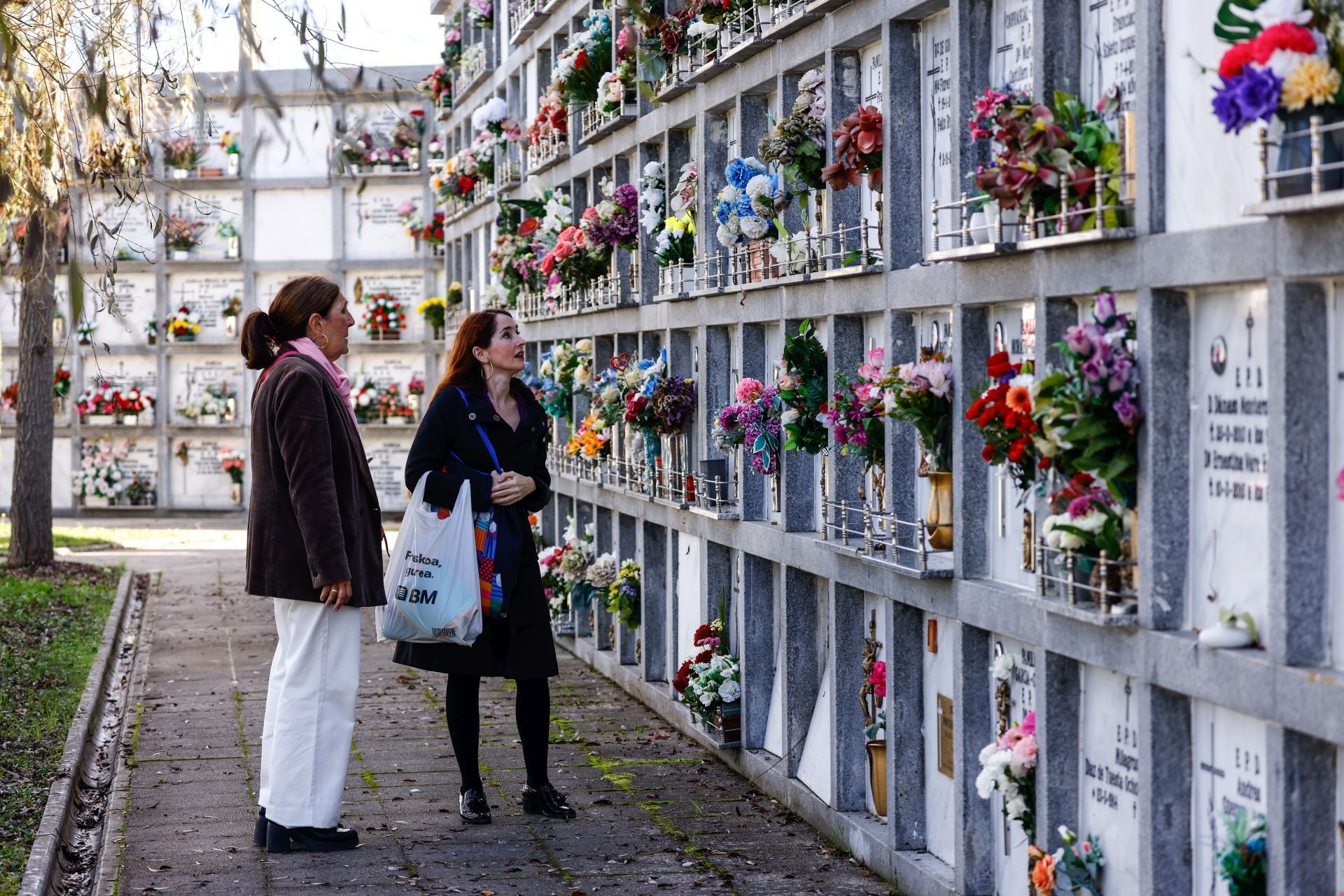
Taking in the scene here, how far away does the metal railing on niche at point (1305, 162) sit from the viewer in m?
2.75

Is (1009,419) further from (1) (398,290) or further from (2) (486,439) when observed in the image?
(1) (398,290)

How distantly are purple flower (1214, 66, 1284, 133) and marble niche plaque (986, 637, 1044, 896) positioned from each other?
1669 millimetres

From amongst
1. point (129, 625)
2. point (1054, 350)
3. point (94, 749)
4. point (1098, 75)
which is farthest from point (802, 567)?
point (129, 625)

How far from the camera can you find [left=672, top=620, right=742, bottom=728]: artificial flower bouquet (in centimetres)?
650

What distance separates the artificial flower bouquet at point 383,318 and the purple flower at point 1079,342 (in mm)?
17920

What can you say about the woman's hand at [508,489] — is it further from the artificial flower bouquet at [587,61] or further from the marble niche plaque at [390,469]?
the marble niche plaque at [390,469]

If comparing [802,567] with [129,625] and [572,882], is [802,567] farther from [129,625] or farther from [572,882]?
[129,625]

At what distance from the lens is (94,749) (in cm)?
724

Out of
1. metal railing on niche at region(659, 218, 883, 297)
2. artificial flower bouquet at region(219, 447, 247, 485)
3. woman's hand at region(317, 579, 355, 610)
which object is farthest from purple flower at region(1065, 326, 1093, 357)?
artificial flower bouquet at region(219, 447, 247, 485)

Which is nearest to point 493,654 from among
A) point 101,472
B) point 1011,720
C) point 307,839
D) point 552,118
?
point 307,839

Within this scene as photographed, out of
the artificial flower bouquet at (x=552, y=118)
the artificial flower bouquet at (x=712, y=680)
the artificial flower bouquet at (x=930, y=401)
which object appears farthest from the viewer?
the artificial flower bouquet at (x=552, y=118)

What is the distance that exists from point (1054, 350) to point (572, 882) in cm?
218

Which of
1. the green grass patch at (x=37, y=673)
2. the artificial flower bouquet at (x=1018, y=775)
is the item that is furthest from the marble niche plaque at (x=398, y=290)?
the artificial flower bouquet at (x=1018, y=775)

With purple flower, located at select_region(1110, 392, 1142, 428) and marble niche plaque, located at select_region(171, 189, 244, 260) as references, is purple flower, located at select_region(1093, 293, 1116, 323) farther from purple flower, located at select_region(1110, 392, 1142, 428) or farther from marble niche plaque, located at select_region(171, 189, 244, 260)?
marble niche plaque, located at select_region(171, 189, 244, 260)
